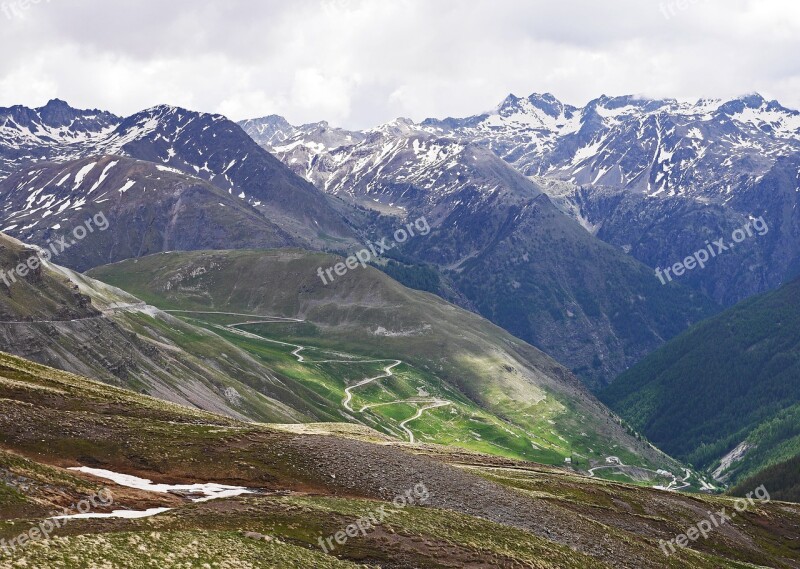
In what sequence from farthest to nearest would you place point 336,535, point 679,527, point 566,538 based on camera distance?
point 679,527 < point 566,538 < point 336,535

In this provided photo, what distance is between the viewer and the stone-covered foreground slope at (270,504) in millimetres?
49625

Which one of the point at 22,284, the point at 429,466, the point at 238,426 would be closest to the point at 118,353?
the point at 22,284

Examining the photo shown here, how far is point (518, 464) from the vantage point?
489ft

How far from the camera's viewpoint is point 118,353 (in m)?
192

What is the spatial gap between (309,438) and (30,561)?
4847cm

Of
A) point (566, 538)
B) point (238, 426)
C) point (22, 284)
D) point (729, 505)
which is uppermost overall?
point (22, 284)

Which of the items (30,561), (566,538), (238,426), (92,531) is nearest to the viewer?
(30,561)

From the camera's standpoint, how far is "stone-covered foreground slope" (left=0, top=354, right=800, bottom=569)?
49.6m

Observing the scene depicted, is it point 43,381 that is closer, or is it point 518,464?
point 43,381

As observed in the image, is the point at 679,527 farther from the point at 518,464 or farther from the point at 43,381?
the point at 43,381

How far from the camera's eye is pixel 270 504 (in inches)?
2452

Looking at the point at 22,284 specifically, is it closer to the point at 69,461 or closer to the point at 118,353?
the point at 118,353

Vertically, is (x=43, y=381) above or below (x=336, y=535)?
above

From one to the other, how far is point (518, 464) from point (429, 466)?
67341 mm
